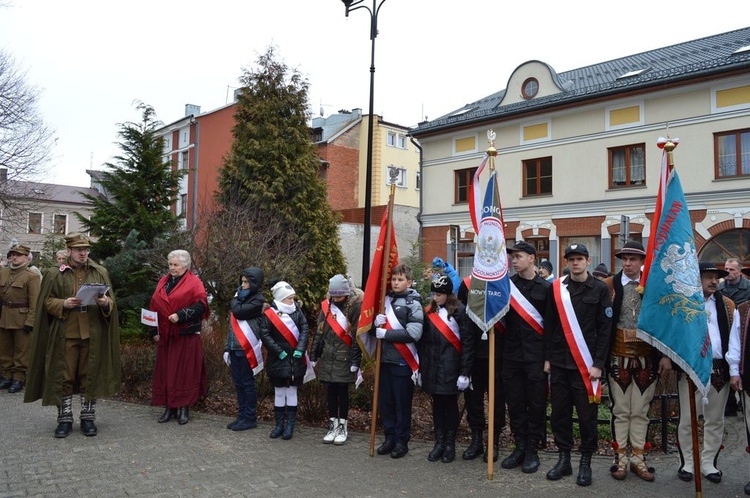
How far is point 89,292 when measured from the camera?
6695 mm

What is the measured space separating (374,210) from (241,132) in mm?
10815

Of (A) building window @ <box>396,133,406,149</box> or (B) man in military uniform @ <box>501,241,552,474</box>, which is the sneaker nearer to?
(B) man in military uniform @ <box>501,241,552,474</box>

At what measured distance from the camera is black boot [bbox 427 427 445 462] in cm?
608

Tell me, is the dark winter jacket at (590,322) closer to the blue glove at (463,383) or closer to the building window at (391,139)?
the blue glove at (463,383)

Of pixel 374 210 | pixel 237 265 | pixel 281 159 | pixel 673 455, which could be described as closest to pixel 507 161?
pixel 374 210

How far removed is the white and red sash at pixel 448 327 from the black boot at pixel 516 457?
1072mm

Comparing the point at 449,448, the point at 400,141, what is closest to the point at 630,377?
the point at 449,448

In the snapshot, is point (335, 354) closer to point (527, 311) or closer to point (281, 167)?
point (527, 311)

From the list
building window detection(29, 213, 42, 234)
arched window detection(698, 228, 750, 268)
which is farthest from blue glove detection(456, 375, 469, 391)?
building window detection(29, 213, 42, 234)

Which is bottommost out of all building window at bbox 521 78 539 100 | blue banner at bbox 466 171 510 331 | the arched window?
blue banner at bbox 466 171 510 331

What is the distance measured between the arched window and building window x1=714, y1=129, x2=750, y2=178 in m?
1.92

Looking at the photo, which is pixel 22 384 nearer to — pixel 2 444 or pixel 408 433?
pixel 2 444

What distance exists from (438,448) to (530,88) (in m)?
22.4

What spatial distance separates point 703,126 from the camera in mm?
20250
